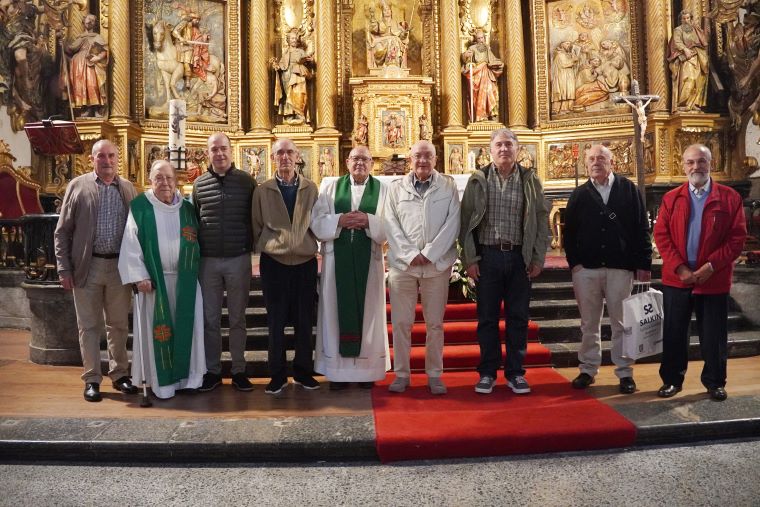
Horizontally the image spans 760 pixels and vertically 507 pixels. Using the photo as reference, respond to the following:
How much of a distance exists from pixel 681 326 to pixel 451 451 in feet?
6.07

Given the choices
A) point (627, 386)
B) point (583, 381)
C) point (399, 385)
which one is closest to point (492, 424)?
point (399, 385)

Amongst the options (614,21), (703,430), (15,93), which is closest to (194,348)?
(703,430)

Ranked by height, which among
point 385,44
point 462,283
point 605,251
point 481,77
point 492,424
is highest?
point 385,44

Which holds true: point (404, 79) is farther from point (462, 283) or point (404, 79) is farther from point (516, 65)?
point (462, 283)

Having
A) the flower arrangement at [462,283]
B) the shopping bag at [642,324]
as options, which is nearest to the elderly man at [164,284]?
the flower arrangement at [462,283]

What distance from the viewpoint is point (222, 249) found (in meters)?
4.31

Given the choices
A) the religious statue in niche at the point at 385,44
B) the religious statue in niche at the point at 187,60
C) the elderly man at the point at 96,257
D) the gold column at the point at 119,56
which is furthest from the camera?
the religious statue in niche at the point at 385,44

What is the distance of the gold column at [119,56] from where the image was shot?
10.6m

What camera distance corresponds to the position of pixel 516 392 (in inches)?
163

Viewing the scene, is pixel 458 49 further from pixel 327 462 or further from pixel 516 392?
pixel 327 462

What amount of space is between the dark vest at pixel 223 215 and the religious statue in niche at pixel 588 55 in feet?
29.3

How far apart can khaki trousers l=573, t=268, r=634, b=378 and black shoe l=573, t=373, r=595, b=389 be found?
0.03 meters

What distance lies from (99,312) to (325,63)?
27.9 ft

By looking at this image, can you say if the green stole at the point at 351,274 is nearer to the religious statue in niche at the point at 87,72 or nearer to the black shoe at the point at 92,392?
the black shoe at the point at 92,392
